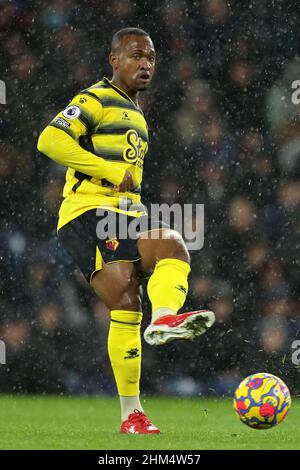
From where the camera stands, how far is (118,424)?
453cm

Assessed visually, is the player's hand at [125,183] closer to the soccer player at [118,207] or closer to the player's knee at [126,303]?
the soccer player at [118,207]

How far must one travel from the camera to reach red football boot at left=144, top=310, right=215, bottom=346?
3.26 meters

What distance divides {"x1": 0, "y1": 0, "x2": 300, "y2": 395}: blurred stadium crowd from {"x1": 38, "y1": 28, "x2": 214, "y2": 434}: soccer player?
1.79m

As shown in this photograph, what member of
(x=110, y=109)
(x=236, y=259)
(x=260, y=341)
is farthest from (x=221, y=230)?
(x=110, y=109)

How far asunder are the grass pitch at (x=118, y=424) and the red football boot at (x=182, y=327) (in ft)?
1.25

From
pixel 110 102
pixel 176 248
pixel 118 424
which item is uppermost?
pixel 110 102

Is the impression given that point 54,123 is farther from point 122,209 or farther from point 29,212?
point 29,212

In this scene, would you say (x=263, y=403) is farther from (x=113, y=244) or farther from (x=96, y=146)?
(x=96, y=146)

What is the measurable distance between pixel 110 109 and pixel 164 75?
202 cm

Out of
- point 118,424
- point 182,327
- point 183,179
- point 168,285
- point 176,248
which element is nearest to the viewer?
point 182,327

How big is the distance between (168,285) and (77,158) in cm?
62

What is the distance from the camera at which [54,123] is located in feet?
12.5

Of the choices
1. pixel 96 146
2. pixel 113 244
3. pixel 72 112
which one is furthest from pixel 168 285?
pixel 72 112

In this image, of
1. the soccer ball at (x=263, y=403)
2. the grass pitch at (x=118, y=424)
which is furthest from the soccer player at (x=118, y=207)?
the soccer ball at (x=263, y=403)
